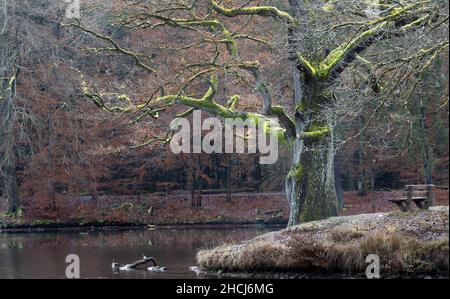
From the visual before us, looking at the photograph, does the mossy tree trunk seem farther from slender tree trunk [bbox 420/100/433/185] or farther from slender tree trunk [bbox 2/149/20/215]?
slender tree trunk [bbox 2/149/20/215]

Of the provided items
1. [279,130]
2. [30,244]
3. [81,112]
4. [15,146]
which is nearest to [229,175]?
[81,112]

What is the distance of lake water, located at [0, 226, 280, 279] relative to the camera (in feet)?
53.9

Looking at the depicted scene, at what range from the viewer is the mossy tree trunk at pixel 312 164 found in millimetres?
18656

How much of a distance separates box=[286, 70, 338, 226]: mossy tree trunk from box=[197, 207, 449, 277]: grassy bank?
5.94 feet

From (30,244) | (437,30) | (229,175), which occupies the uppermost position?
(437,30)

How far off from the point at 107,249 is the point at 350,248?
9.81 meters

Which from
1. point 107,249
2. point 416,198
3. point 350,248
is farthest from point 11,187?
point 350,248

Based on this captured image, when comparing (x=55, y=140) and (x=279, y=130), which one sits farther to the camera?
(x=55, y=140)

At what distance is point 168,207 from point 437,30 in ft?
74.8

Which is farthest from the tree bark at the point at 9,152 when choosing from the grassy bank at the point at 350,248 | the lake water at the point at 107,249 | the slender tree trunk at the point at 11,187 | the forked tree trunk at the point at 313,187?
the grassy bank at the point at 350,248

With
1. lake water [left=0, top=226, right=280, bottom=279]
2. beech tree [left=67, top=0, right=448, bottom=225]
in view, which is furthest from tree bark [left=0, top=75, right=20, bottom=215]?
beech tree [left=67, top=0, right=448, bottom=225]

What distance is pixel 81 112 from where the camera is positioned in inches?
1310
